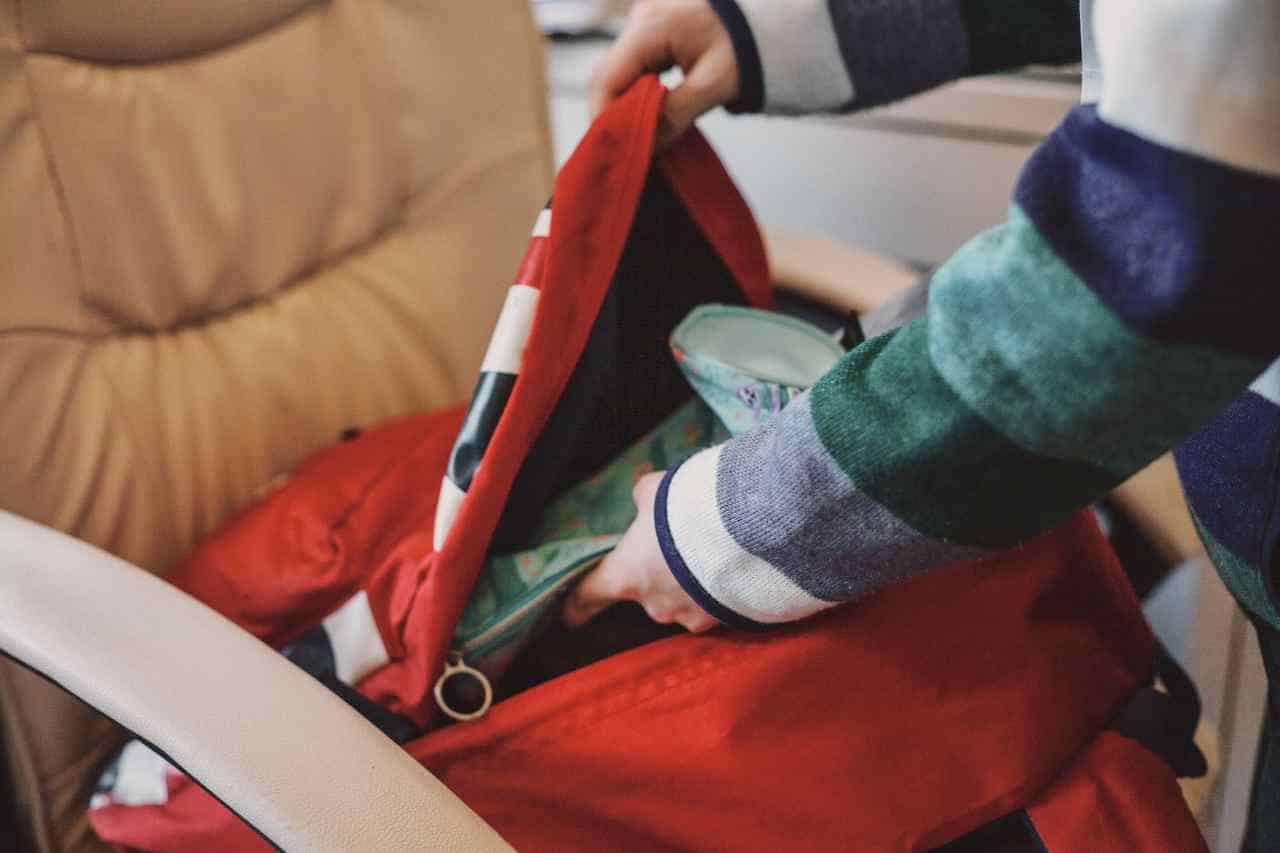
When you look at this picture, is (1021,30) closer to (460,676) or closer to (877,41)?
(877,41)

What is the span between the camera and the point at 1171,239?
327 millimetres

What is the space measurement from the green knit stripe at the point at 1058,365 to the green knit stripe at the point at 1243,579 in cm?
10

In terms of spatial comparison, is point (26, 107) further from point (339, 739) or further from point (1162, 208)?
point (1162, 208)

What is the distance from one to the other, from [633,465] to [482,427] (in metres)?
0.13

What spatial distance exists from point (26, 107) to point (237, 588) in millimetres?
297

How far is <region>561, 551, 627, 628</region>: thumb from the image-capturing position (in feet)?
1.74

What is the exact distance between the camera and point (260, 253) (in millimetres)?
742

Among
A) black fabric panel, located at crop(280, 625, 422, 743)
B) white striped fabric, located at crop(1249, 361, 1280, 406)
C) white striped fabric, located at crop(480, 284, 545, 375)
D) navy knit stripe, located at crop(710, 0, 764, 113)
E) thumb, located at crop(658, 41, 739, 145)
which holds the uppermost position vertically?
navy knit stripe, located at crop(710, 0, 764, 113)

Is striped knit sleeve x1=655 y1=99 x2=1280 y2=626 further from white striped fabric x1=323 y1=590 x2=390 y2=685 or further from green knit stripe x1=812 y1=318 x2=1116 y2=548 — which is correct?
white striped fabric x1=323 y1=590 x2=390 y2=685

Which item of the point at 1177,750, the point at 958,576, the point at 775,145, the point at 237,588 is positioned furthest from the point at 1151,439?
the point at 775,145

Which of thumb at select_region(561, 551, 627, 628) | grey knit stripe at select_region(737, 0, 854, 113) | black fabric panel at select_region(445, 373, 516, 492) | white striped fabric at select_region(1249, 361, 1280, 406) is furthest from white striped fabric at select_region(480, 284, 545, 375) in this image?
white striped fabric at select_region(1249, 361, 1280, 406)

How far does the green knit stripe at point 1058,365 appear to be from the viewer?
341 millimetres

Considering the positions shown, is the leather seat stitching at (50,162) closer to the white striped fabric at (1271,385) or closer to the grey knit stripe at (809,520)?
the grey knit stripe at (809,520)

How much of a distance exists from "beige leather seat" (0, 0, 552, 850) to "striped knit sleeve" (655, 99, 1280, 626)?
420mm
